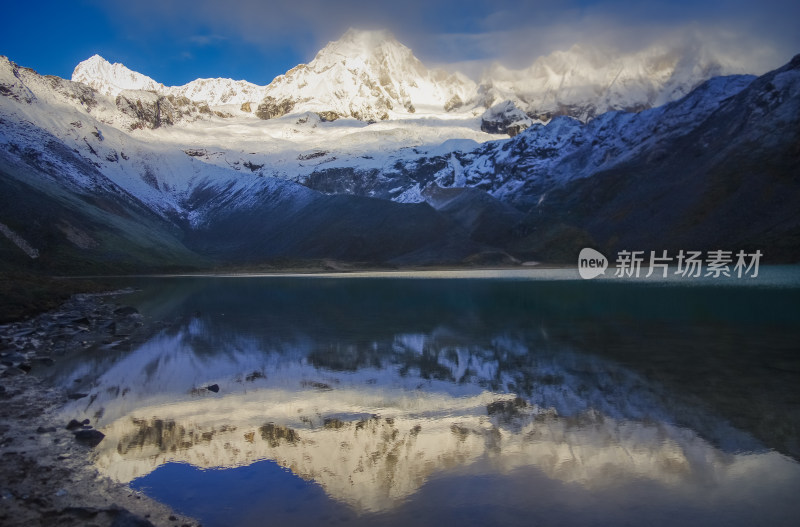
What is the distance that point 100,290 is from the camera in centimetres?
7775

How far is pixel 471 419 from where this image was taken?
706 inches

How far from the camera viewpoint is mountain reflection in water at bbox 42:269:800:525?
12.1 meters

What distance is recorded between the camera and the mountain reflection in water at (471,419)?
12.1 meters

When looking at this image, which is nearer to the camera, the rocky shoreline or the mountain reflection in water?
the rocky shoreline

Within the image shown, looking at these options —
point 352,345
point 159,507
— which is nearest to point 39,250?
point 352,345

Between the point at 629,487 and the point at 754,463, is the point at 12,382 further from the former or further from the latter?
the point at 754,463

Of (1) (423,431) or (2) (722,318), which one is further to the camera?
(2) (722,318)

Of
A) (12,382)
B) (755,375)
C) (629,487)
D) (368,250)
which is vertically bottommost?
(12,382)

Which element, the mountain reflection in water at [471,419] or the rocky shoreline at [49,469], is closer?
the rocky shoreline at [49,469]

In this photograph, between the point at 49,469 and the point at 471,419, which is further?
the point at 471,419

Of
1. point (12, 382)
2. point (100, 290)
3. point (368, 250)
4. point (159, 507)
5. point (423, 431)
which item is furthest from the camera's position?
point (368, 250)

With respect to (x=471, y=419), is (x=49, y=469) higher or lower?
lower

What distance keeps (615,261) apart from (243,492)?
500 feet

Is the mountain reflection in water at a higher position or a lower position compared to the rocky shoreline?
higher
